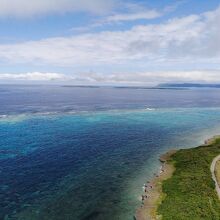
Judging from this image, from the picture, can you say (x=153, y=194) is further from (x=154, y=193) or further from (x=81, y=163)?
(x=81, y=163)

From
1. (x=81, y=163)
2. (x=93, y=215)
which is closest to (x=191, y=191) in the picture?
(x=93, y=215)

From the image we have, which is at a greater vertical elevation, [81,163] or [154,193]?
[81,163]

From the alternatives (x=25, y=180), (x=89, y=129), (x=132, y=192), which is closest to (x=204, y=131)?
(x=89, y=129)

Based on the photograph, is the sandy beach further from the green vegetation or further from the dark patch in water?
the dark patch in water

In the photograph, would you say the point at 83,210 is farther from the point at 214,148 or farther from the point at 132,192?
the point at 214,148

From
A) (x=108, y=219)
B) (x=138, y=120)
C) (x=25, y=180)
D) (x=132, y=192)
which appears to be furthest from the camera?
(x=138, y=120)

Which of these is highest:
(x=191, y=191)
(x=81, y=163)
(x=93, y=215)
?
(x=191, y=191)

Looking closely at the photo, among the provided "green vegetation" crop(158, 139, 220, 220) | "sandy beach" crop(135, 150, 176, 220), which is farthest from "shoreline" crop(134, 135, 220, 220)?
"green vegetation" crop(158, 139, 220, 220)
